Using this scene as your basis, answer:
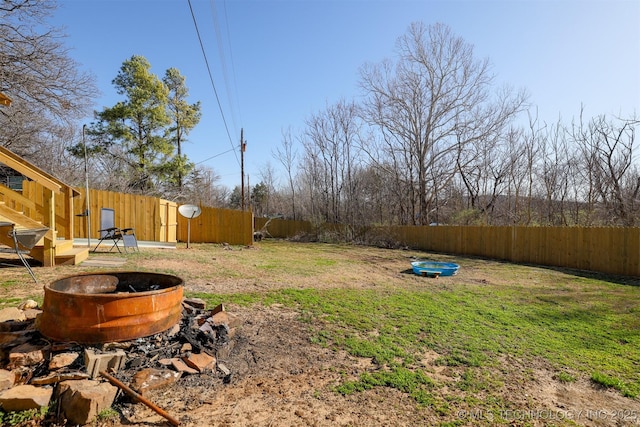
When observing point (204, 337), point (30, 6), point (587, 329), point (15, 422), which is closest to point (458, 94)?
point (587, 329)

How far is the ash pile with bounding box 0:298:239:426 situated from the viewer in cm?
221

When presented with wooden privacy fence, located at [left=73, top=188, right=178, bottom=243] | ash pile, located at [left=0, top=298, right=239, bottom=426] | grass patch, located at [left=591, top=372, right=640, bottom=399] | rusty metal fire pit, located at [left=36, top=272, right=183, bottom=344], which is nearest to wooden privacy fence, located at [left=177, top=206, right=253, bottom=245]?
wooden privacy fence, located at [left=73, top=188, right=178, bottom=243]

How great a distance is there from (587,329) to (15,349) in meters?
6.61

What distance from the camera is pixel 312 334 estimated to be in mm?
4012

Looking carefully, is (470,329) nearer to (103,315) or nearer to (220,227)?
(103,315)

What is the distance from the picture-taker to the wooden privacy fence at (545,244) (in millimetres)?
9523

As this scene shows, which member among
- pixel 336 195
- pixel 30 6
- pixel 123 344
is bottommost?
pixel 123 344

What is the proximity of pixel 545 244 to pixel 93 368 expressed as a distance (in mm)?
13351

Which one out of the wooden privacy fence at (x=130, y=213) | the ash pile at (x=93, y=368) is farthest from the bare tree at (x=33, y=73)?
the ash pile at (x=93, y=368)

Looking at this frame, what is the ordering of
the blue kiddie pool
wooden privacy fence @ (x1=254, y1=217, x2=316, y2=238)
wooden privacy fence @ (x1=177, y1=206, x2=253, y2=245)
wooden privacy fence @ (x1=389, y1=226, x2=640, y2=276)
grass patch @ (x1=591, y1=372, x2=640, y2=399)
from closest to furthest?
grass patch @ (x1=591, y1=372, x2=640, y2=399) < the blue kiddie pool < wooden privacy fence @ (x1=389, y1=226, x2=640, y2=276) < wooden privacy fence @ (x1=177, y1=206, x2=253, y2=245) < wooden privacy fence @ (x1=254, y1=217, x2=316, y2=238)

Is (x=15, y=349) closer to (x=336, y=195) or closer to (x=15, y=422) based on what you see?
(x=15, y=422)

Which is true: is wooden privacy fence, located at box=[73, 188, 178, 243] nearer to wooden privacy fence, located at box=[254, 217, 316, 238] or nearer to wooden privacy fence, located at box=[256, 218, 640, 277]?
wooden privacy fence, located at box=[254, 217, 316, 238]

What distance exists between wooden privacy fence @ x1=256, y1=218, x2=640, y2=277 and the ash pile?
37.4 ft

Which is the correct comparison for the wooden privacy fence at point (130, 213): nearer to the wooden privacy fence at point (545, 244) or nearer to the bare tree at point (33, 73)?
the bare tree at point (33, 73)
